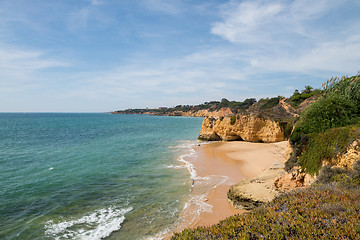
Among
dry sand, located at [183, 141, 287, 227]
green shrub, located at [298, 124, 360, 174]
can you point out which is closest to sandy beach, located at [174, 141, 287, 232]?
dry sand, located at [183, 141, 287, 227]

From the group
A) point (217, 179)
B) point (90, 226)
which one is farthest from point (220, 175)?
point (90, 226)

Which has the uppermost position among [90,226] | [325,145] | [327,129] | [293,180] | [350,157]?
[327,129]

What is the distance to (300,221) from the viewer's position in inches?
162

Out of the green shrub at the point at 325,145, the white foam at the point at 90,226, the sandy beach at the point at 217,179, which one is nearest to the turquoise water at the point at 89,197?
the white foam at the point at 90,226

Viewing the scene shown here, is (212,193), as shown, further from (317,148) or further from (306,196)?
(306,196)

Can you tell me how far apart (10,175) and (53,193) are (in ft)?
21.9

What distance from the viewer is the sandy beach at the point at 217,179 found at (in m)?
10.5

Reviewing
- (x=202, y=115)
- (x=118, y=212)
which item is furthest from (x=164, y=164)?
(x=202, y=115)

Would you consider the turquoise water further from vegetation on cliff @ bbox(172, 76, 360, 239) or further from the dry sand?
vegetation on cliff @ bbox(172, 76, 360, 239)

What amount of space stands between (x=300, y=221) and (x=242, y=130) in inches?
1188

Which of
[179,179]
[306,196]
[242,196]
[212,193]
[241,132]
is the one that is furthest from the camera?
[241,132]

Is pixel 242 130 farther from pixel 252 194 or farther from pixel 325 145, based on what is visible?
pixel 325 145

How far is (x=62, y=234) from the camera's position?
9.13 meters

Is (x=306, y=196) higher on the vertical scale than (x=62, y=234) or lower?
higher
